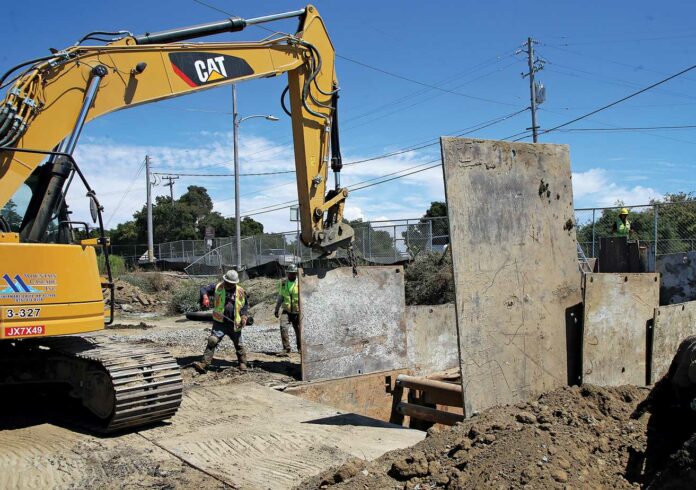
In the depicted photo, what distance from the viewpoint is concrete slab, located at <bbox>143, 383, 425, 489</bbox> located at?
17.5 feet

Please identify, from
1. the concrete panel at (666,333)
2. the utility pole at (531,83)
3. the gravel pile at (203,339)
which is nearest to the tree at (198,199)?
the utility pole at (531,83)

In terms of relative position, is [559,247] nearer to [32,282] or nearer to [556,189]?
[556,189]

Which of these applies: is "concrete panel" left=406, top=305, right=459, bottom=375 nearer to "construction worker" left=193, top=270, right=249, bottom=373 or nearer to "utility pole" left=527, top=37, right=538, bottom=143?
"construction worker" left=193, top=270, right=249, bottom=373

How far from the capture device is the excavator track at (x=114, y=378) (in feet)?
20.2

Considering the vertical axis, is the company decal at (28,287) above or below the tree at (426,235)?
below

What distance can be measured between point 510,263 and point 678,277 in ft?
23.6

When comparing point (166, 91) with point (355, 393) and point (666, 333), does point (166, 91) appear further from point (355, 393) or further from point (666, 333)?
point (666, 333)

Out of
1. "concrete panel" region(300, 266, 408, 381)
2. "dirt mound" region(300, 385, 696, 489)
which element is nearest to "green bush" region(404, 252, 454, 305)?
"concrete panel" region(300, 266, 408, 381)

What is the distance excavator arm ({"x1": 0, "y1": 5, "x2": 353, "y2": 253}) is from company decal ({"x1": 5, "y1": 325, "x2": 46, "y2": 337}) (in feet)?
2.98

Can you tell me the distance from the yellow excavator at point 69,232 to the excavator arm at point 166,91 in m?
0.01

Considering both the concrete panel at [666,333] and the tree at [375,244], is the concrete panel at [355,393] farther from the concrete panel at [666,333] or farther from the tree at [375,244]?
the tree at [375,244]

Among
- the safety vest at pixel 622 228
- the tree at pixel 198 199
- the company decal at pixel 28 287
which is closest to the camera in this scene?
the company decal at pixel 28 287

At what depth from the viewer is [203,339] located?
15047 millimetres

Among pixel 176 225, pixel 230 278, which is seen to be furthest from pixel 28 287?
pixel 176 225
